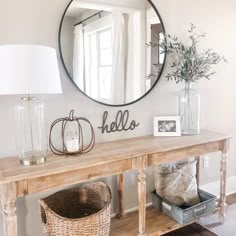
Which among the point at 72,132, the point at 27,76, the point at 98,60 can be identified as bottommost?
the point at 72,132

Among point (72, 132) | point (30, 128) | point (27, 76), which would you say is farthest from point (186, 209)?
point (27, 76)

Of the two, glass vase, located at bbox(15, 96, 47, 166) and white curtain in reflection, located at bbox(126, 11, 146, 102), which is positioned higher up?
white curtain in reflection, located at bbox(126, 11, 146, 102)

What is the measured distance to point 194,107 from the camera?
7.99 feet

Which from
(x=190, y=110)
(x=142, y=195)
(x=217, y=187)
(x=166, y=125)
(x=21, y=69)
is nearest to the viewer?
(x=21, y=69)

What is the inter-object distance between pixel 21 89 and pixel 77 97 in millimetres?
631

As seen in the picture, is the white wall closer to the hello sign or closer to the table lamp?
the hello sign

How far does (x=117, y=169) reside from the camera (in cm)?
173

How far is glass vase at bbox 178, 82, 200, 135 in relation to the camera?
2416 millimetres

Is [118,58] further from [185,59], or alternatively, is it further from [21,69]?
[21,69]

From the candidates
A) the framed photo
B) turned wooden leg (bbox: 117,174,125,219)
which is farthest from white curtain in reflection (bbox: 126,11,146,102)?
turned wooden leg (bbox: 117,174,125,219)

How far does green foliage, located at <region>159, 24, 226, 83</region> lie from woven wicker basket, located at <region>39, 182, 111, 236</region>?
114cm

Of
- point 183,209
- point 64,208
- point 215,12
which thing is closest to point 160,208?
point 183,209

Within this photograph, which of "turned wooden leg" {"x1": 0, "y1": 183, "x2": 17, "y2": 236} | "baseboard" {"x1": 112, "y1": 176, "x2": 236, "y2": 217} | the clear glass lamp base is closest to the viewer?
"turned wooden leg" {"x1": 0, "y1": 183, "x2": 17, "y2": 236}

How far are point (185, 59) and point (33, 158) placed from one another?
1467 millimetres
